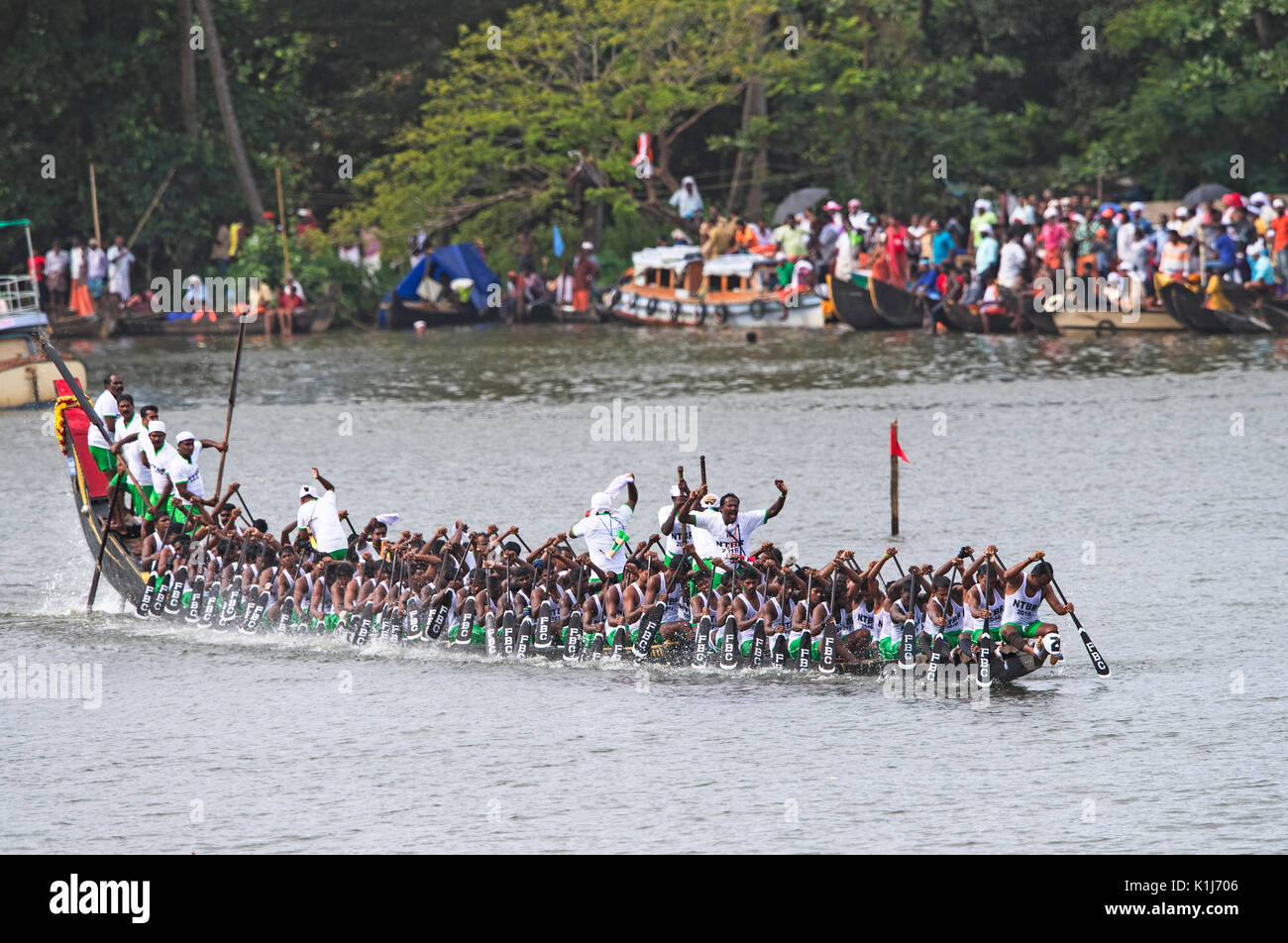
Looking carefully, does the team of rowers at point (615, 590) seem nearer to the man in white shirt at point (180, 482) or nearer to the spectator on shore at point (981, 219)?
the man in white shirt at point (180, 482)

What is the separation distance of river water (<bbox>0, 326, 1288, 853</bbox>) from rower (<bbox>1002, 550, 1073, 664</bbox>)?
721 millimetres

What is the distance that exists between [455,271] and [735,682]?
109 ft

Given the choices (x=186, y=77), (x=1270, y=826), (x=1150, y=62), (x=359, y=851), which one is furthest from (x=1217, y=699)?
(x=186, y=77)

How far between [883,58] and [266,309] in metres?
17.3

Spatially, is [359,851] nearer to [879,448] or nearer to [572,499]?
[572,499]

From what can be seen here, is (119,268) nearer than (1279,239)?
No

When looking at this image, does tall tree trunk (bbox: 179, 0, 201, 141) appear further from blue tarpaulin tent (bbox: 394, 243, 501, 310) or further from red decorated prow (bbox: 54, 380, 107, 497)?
red decorated prow (bbox: 54, 380, 107, 497)

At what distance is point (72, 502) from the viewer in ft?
107

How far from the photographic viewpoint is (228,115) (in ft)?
176

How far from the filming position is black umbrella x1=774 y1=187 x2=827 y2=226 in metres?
49.2

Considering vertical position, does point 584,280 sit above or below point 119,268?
below

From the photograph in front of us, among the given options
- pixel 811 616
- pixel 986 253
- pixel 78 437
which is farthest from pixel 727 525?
pixel 986 253

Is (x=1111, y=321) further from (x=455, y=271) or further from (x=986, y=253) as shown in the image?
Result: (x=455, y=271)

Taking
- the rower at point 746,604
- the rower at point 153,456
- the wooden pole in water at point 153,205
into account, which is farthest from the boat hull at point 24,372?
the rower at point 746,604
